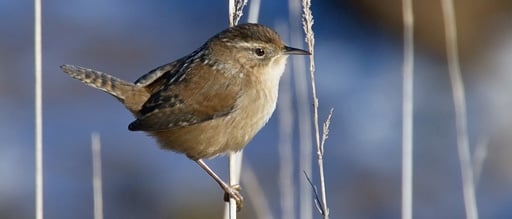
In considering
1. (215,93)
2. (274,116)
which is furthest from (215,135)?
(274,116)

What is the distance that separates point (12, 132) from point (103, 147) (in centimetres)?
71

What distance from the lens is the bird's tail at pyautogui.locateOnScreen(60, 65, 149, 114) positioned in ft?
14.8

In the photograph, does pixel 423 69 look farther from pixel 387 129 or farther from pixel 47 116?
pixel 47 116

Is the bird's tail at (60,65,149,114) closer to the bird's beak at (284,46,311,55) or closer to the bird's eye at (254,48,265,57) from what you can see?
the bird's eye at (254,48,265,57)

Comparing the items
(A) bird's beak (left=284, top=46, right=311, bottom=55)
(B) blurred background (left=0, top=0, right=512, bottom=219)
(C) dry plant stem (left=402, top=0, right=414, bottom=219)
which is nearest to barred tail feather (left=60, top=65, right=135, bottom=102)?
(A) bird's beak (left=284, top=46, right=311, bottom=55)

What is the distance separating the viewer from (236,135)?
454cm

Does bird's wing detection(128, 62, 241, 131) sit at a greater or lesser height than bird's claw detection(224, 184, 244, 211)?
greater

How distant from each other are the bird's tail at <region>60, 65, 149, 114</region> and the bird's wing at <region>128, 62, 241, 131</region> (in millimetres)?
48

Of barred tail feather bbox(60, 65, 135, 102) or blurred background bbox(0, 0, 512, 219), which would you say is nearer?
barred tail feather bbox(60, 65, 135, 102)

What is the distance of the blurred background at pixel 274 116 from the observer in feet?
25.9

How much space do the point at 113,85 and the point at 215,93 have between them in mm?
427

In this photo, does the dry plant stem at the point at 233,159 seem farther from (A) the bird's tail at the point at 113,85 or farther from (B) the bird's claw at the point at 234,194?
(A) the bird's tail at the point at 113,85

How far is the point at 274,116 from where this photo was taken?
8586mm

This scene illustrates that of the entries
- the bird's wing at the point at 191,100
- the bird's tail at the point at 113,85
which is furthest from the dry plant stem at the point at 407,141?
the bird's tail at the point at 113,85
